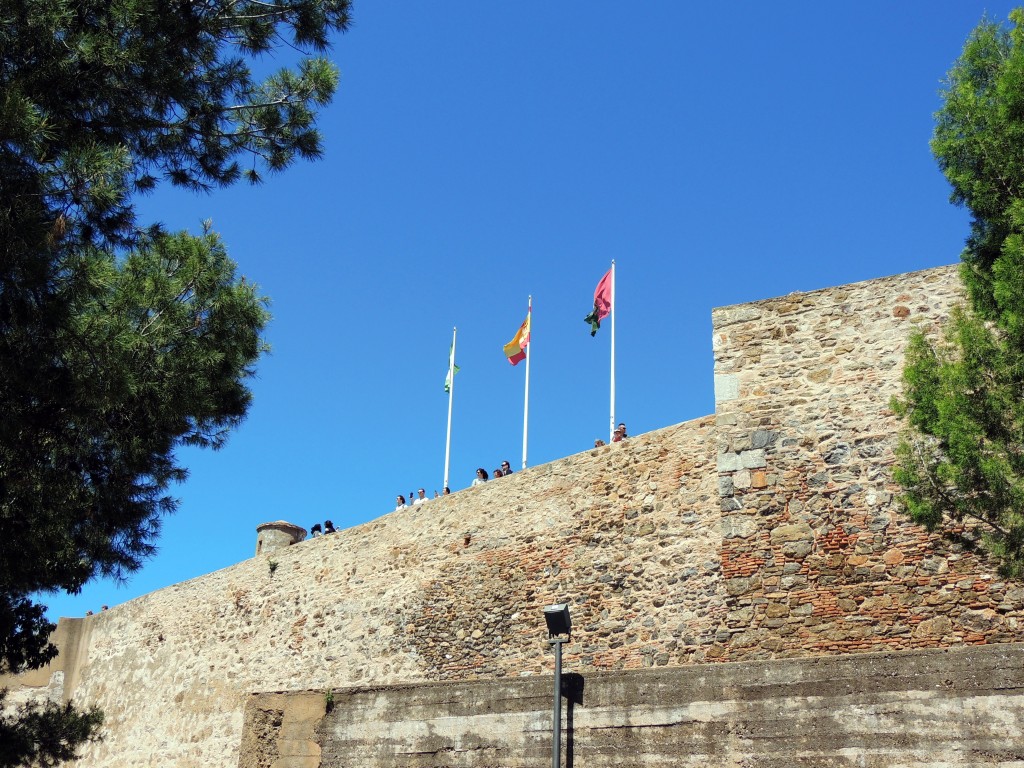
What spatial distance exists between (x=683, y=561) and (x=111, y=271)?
7.61 m

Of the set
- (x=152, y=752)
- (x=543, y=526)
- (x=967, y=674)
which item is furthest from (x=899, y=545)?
(x=152, y=752)

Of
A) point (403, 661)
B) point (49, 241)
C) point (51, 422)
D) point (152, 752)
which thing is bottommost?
point (152, 752)

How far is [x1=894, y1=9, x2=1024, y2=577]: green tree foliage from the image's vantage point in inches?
331

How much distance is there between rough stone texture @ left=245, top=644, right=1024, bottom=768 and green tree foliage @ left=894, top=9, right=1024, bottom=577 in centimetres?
286

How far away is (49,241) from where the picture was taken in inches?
278

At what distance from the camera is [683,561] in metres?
12.3

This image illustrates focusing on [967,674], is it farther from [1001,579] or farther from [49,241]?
[49,241]

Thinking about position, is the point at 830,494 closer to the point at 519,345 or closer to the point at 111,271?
Result: the point at 111,271

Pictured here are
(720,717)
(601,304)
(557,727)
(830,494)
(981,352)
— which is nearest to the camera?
(720,717)

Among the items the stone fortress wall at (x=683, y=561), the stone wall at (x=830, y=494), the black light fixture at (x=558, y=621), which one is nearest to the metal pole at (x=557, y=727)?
the stone fortress wall at (x=683, y=561)

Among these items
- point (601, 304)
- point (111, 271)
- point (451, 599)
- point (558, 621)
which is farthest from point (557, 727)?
point (601, 304)

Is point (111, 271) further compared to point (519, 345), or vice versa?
point (519, 345)

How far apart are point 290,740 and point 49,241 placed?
4.16 metres

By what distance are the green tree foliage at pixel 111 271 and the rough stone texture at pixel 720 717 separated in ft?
9.40
